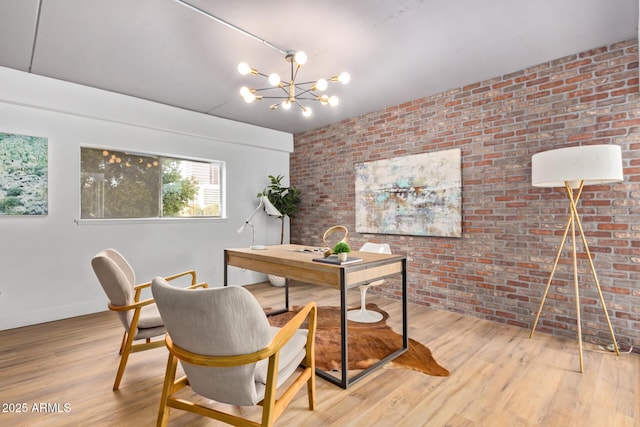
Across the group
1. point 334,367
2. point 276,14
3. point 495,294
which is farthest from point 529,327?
point 276,14

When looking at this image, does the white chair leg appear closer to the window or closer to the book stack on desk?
the book stack on desk

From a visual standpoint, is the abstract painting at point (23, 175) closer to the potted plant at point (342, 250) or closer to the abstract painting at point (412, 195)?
the potted plant at point (342, 250)

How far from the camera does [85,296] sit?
A: 3.73 metres

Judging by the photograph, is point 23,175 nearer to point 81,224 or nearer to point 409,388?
point 81,224

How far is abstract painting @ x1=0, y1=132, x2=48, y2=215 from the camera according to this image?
3254 mm

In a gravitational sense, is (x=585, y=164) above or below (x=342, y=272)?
above

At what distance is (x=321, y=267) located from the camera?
2260 mm

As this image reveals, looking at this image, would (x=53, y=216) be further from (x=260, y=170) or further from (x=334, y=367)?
(x=334, y=367)

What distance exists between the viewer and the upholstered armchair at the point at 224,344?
1.31 meters

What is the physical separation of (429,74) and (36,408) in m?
4.24

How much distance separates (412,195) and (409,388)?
8.06 ft

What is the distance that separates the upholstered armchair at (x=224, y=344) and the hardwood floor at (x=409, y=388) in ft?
1.60

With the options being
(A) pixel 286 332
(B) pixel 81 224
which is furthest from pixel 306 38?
(B) pixel 81 224

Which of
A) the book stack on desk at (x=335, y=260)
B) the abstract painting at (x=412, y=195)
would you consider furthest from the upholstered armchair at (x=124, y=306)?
the abstract painting at (x=412, y=195)
